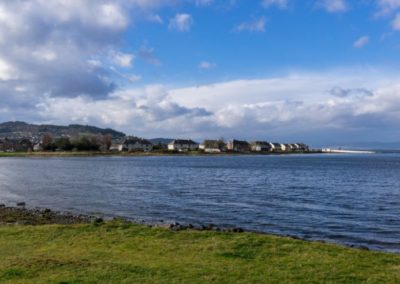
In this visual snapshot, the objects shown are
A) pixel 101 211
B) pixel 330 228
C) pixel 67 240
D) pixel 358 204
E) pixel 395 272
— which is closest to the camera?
pixel 395 272

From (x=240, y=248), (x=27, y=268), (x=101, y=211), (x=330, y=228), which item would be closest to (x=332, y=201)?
(x=330, y=228)

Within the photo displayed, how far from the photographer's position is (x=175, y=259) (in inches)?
559

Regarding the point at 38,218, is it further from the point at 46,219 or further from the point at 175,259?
the point at 175,259

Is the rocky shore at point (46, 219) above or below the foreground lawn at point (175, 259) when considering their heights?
below

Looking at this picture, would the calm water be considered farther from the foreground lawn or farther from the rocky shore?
the foreground lawn

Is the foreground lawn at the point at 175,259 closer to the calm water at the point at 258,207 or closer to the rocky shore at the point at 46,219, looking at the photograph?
the rocky shore at the point at 46,219

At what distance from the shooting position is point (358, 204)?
130 ft

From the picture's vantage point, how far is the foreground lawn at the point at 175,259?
12.0 meters

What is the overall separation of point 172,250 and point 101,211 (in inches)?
814

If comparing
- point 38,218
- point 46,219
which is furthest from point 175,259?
point 38,218

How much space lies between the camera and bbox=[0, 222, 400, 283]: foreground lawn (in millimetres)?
11992

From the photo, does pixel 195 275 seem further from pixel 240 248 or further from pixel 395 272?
pixel 395 272

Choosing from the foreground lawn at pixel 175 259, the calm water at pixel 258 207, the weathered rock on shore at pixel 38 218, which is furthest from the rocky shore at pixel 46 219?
the foreground lawn at pixel 175 259

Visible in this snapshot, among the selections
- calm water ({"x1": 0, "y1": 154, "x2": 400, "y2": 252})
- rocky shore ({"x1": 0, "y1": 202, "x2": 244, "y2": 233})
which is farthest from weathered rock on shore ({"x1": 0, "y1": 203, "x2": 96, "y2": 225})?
calm water ({"x1": 0, "y1": 154, "x2": 400, "y2": 252})
